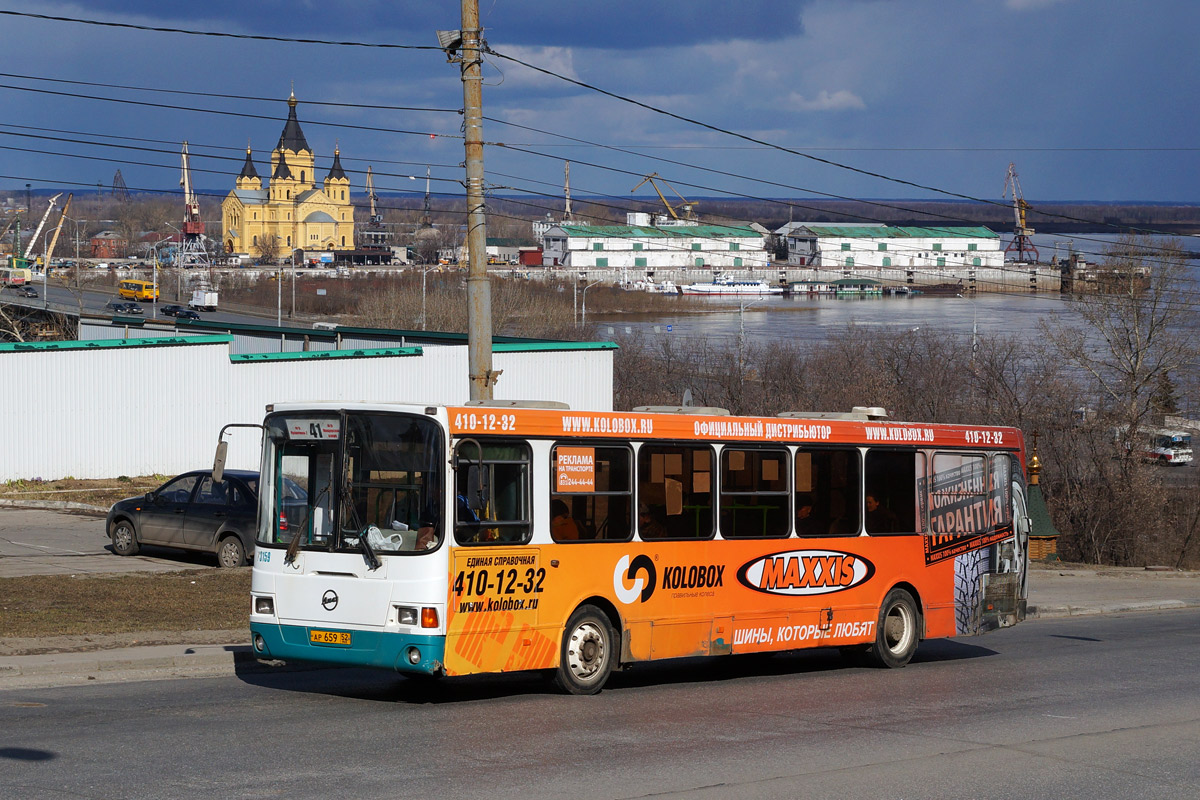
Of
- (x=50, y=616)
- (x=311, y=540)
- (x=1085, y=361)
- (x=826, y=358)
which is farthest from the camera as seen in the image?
(x=826, y=358)

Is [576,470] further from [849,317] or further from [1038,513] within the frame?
[849,317]

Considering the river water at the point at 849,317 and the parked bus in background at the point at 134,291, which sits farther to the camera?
the parked bus in background at the point at 134,291

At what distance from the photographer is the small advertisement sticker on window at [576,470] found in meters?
11.6

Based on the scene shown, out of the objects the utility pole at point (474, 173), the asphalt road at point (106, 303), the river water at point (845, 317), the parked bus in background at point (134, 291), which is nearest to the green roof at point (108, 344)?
the utility pole at point (474, 173)

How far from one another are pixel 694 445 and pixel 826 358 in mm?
63117

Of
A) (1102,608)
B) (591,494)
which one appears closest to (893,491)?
(591,494)

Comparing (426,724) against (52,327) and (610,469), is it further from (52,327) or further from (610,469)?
(52,327)

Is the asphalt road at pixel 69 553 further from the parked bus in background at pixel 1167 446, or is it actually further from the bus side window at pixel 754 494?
the parked bus in background at pixel 1167 446

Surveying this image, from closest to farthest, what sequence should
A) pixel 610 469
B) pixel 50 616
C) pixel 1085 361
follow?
pixel 610 469, pixel 50 616, pixel 1085 361

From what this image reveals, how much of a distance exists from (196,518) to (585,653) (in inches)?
427

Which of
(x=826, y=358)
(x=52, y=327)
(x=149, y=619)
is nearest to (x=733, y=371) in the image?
(x=826, y=358)

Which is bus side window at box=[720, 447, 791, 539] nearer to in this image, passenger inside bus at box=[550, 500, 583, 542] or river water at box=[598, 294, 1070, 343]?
passenger inside bus at box=[550, 500, 583, 542]

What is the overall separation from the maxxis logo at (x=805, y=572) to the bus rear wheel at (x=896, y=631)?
623 millimetres

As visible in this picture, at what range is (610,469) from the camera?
12.0 metres
